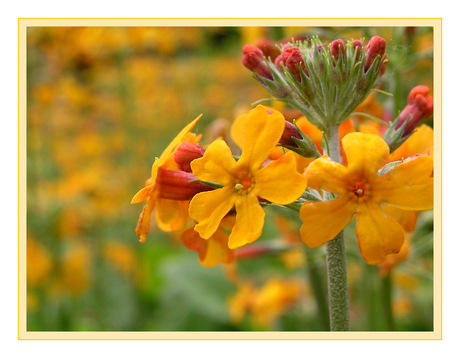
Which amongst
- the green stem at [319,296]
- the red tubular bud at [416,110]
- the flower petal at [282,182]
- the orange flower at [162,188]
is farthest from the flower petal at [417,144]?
the green stem at [319,296]

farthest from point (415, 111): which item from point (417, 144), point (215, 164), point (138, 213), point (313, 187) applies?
point (138, 213)

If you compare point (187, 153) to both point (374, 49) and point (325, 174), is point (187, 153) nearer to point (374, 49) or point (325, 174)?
point (325, 174)

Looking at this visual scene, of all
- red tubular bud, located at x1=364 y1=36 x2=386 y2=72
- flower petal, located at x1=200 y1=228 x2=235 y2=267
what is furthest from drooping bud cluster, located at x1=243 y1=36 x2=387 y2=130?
flower petal, located at x1=200 y1=228 x2=235 y2=267

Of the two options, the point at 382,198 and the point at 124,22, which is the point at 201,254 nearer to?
the point at 382,198

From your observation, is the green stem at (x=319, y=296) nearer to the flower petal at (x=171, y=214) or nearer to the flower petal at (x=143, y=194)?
the flower petal at (x=171, y=214)

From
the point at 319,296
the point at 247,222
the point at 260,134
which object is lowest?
the point at 319,296

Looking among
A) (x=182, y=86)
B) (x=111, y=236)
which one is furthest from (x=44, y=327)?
(x=182, y=86)
